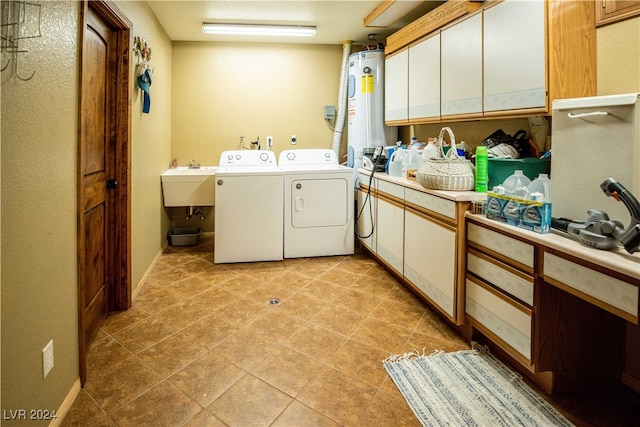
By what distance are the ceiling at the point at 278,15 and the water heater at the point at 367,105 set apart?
1.15ft

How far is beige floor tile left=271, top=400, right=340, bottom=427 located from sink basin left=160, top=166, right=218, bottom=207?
2798 mm

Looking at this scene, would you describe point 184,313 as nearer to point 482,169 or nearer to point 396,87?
point 482,169

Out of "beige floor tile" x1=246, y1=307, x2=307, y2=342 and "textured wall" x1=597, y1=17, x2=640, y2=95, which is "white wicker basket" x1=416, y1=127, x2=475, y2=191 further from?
"beige floor tile" x1=246, y1=307, x2=307, y2=342

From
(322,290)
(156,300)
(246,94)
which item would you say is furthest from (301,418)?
(246,94)

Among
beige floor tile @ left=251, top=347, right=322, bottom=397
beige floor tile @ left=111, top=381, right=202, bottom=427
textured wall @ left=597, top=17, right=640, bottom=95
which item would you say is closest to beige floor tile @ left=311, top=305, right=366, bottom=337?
beige floor tile @ left=251, top=347, right=322, bottom=397

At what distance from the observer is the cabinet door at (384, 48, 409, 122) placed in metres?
3.43

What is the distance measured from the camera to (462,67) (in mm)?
2549

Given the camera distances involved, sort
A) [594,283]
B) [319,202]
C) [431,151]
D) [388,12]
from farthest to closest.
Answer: [319,202], [388,12], [431,151], [594,283]

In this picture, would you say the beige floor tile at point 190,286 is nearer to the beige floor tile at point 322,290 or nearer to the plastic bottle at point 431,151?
the beige floor tile at point 322,290

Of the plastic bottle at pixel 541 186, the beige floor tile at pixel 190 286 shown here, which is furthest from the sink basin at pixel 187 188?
the plastic bottle at pixel 541 186

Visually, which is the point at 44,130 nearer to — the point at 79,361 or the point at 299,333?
the point at 79,361

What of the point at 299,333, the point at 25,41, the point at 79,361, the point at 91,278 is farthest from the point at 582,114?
the point at 91,278

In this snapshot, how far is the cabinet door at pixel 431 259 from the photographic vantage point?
224cm

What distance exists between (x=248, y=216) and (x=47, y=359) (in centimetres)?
228
